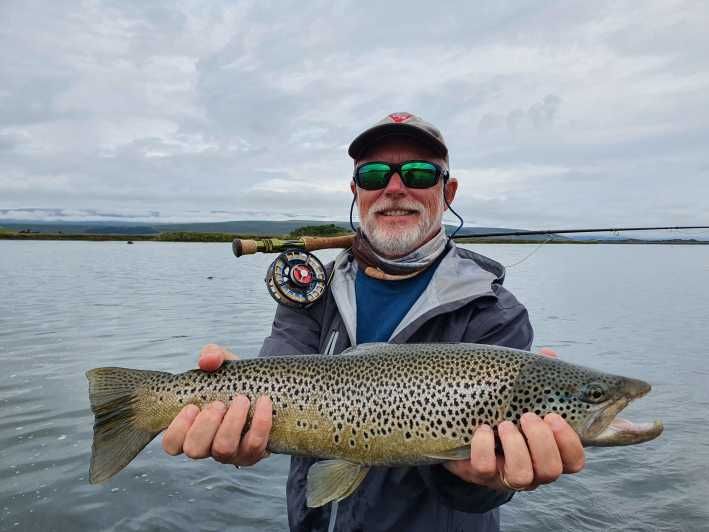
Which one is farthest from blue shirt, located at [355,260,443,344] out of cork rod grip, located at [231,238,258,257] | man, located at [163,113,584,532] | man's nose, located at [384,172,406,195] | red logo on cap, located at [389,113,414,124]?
cork rod grip, located at [231,238,258,257]

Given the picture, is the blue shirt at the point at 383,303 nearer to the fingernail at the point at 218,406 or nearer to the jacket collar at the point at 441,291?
the jacket collar at the point at 441,291

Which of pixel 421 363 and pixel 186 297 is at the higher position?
pixel 421 363

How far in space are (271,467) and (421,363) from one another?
5270 mm

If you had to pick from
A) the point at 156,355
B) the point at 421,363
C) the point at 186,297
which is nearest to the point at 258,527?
the point at 421,363

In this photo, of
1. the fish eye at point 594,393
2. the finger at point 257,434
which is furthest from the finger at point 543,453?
the finger at point 257,434

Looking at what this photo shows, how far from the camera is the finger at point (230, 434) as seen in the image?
290 cm

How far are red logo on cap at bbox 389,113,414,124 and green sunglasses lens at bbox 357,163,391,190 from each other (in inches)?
12.4

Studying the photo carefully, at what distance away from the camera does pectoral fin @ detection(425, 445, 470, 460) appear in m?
2.81

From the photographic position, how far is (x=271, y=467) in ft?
24.9

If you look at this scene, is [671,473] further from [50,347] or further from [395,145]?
[50,347]

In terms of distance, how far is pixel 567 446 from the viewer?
264 cm

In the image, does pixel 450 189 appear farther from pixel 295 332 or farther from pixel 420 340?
pixel 295 332

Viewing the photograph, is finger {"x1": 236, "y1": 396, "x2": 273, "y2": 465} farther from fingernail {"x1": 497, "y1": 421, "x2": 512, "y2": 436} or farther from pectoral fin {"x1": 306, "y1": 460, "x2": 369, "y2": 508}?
fingernail {"x1": 497, "y1": 421, "x2": 512, "y2": 436}

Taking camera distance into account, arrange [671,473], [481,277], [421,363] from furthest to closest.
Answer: [671,473], [481,277], [421,363]
